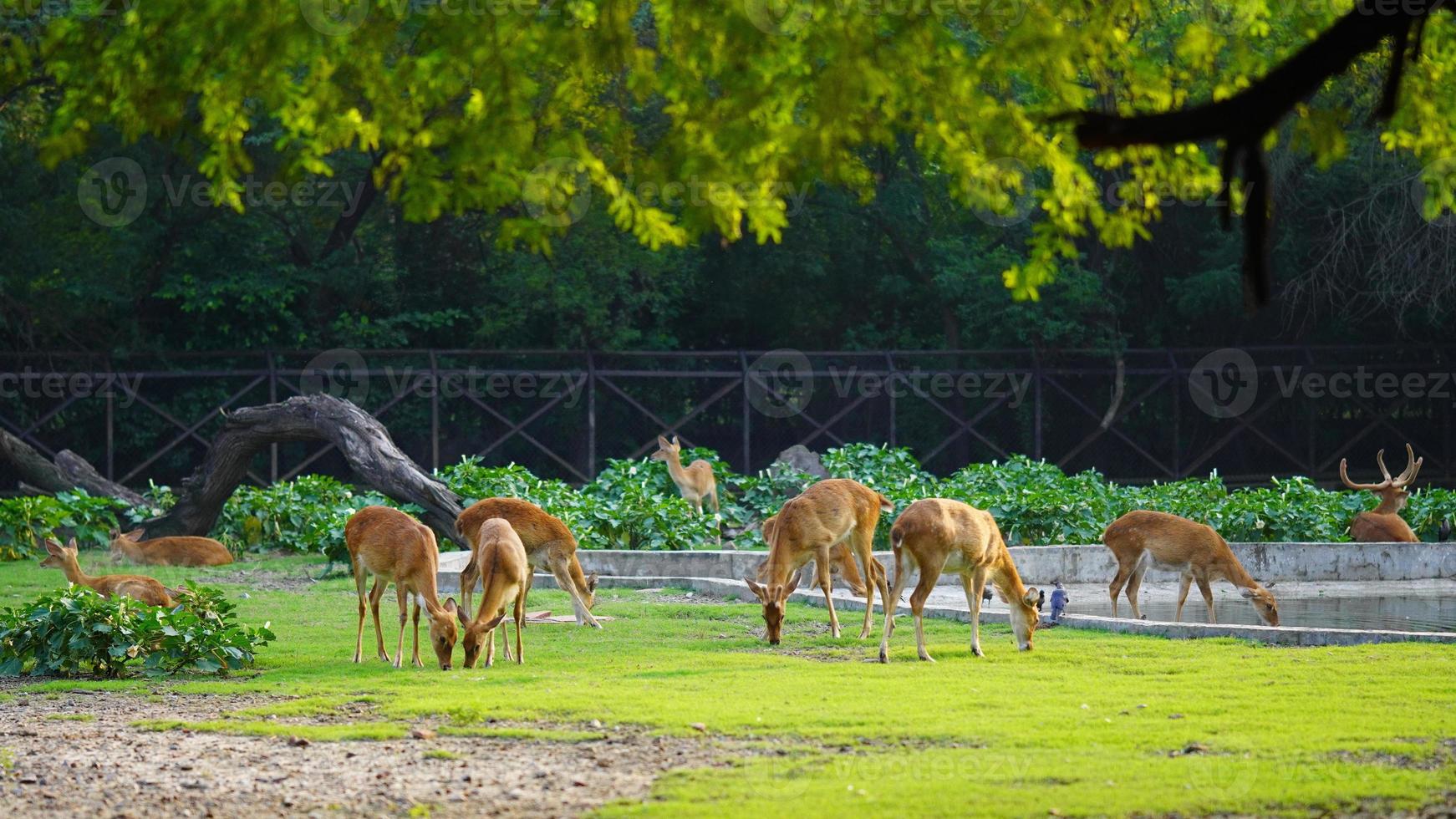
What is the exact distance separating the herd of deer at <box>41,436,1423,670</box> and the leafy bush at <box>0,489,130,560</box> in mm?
4277

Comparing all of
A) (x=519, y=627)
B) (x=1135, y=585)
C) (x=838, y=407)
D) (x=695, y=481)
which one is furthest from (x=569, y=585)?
(x=838, y=407)

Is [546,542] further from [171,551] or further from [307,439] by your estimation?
[307,439]

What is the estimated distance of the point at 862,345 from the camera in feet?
115

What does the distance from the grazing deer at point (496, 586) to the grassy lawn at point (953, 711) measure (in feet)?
0.61

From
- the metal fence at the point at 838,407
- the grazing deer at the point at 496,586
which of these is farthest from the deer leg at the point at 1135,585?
the metal fence at the point at 838,407

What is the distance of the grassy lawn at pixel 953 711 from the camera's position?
22.4 feet

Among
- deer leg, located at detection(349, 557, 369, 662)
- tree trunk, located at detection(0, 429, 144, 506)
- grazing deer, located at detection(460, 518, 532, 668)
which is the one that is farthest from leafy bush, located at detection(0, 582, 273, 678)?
tree trunk, located at detection(0, 429, 144, 506)

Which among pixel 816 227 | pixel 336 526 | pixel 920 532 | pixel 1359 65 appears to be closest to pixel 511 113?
pixel 920 532

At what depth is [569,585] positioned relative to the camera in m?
13.0

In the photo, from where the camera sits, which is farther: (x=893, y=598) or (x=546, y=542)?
(x=546, y=542)

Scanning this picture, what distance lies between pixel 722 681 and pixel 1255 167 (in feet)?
17.3

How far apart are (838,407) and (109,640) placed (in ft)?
70.8

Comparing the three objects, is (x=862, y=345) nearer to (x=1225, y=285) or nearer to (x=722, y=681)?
(x=1225, y=285)

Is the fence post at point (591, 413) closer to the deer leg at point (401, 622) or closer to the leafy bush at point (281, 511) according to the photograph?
the leafy bush at point (281, 511)
